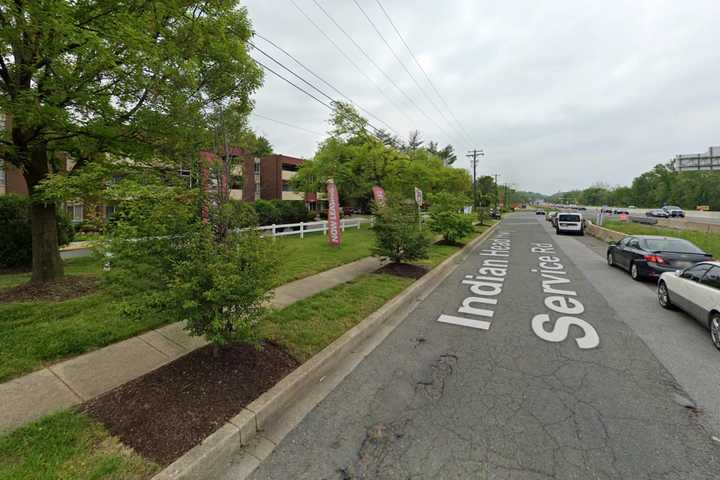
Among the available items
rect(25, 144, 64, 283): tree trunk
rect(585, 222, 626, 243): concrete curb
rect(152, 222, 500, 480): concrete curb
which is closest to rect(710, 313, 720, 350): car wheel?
rect(152, 222, 500, 480): concrete curb

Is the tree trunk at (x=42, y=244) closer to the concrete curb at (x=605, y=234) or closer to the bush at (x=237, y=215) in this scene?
the bush at (x=237, y=215)

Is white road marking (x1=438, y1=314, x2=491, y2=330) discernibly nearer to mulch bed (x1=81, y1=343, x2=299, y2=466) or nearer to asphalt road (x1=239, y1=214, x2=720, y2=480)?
asphalt road (x1=239, y1=214, x2=720, y2=480)

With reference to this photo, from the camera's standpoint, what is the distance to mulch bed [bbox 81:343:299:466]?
2.40 meters

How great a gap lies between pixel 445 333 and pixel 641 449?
8.56ft

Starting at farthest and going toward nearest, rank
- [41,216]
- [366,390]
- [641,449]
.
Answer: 1. [41,216]
2. [366,390]
3. [641,449]

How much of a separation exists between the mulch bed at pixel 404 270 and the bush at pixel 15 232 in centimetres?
956

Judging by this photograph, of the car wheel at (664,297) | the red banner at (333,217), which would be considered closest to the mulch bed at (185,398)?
the car wheel at (664,297)

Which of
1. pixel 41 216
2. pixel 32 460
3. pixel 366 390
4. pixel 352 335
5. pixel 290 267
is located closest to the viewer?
pixel 32 460

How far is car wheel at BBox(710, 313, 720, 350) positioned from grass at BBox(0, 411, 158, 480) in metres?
7.01

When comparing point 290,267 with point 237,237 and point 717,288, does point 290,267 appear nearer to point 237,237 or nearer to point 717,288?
point 237,237

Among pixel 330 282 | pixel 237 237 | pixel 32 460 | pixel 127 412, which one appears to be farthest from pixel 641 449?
pixel 330 282

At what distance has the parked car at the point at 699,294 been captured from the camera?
4.40 metres

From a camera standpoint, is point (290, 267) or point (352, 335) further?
point (290, 267)

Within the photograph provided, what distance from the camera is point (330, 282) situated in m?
7.23
